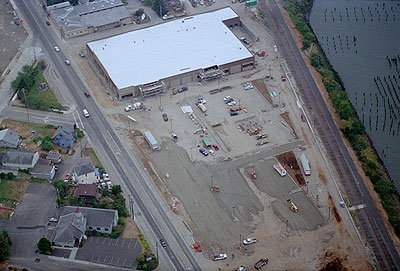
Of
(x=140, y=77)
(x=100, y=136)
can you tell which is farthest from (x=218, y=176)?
(x=140, y=77)

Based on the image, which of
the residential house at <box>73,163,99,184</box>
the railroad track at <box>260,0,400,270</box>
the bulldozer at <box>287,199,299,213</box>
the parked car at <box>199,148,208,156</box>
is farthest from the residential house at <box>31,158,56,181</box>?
the railroad track at <box>260,0,400,270</box>

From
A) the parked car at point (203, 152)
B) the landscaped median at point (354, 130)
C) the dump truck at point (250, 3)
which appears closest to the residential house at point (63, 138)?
the parked car at point (203, 152)

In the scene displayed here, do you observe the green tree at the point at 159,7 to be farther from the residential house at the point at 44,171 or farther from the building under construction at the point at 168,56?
the residential house at the point at 44,171

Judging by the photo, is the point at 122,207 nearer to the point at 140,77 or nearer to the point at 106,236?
the point at 106,236

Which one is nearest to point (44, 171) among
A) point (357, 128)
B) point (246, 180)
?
point (246, 180)

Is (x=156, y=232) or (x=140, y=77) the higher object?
(x=140, y=77)
